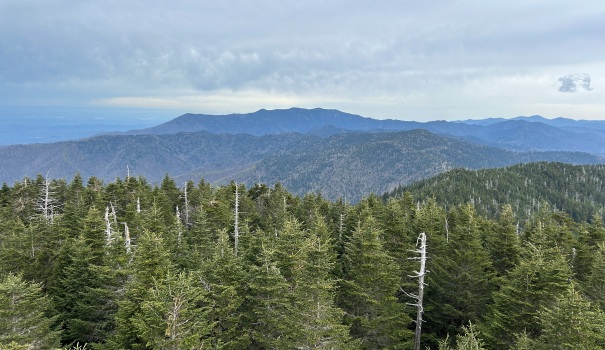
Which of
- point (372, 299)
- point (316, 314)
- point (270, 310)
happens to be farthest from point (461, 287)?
point (270, 310)

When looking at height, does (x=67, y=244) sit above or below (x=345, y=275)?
above

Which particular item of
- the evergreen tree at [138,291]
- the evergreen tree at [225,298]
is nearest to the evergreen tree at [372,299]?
the evergreen tree at [225,298]

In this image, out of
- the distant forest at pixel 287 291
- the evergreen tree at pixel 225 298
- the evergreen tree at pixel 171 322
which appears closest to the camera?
the evergreen tree at pixel 171 322

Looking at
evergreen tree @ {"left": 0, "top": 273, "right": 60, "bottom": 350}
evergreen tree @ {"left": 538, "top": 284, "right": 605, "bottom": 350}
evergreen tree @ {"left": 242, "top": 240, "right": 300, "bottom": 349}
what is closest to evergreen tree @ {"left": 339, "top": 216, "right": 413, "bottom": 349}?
evergreen tree @ {"left": 242, "top": 240, "right": 300, "bottom": 349}

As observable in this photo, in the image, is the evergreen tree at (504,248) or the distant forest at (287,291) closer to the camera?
the distant forest at (287,291)

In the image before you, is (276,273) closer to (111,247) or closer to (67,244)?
(111,247)

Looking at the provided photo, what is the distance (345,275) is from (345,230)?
42.5 feet

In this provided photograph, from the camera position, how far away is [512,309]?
2072cm

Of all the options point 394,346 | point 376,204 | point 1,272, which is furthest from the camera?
point 376,204

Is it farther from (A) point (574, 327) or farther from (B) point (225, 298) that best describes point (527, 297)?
(B) point (225, 298)

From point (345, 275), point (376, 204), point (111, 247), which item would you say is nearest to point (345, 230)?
point (376, 204)

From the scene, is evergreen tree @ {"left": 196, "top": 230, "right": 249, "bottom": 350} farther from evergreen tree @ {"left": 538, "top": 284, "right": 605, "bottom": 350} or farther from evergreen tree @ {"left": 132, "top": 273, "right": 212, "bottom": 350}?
evergreen tree @ {"left": 538, "top": 284, "right": 605, "bottom": 350}

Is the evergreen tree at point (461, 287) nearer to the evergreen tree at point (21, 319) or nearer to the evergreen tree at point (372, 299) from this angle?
the evergreen tree at point (372, 299)

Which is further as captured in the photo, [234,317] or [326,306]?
[234,317]
